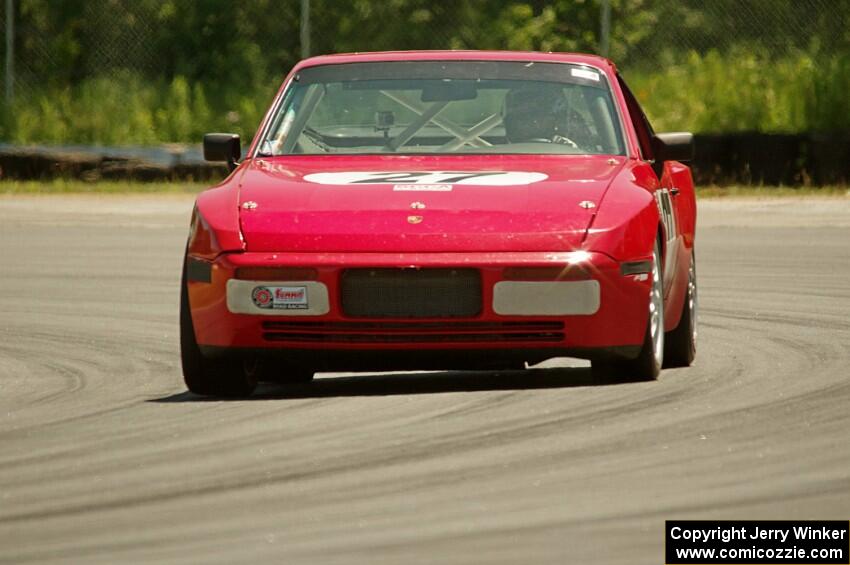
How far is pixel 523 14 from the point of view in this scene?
102 ft

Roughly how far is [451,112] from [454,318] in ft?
5.45

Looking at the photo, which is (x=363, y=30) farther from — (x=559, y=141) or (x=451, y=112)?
(x=559, y=141)

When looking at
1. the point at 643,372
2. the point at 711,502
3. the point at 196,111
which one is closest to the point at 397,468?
the point at 711,502

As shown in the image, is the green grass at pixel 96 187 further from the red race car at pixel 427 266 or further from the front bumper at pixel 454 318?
the front bumper at pixel 454 318

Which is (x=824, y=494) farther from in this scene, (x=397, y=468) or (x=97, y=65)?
(x=97, y=65)

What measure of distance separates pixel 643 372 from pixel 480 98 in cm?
162

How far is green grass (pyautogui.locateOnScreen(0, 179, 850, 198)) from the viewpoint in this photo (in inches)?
1000

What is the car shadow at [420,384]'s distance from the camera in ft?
29.9

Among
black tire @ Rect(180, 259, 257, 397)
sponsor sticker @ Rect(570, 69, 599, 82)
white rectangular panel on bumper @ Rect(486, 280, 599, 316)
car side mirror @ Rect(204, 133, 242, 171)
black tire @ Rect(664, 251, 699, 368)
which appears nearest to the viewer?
white rectangular panel on bumper @ Rect(486, 280, 599, 316)

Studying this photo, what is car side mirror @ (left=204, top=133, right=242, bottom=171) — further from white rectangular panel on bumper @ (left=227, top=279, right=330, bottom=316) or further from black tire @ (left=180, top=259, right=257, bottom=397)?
white rectangular panel on bumper @ (left=227, top=279, right=330, bottom=316)

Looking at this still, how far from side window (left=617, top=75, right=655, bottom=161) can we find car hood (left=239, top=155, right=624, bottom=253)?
0.91m

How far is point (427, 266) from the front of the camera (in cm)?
848

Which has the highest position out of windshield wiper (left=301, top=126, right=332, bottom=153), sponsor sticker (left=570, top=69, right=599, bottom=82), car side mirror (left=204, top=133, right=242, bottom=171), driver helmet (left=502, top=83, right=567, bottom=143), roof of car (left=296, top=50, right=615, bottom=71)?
roof of car (left=296, top=50, right=615, bottom=71)

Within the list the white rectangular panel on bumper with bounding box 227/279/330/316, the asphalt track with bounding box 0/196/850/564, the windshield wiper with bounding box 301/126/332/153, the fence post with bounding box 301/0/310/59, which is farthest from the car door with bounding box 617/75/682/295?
the fence post with bounding box 301/0/310/59
